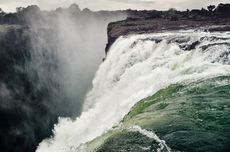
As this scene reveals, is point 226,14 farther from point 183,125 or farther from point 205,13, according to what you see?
point 183,125

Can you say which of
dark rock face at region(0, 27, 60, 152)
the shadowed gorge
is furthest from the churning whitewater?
dark rock face at region(0, 27, 60, 152)

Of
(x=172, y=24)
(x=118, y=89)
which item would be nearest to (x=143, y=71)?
(x=118, y=89)

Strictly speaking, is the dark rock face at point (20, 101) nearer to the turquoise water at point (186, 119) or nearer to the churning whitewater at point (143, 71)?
the churning whitewater at point (143, 71)

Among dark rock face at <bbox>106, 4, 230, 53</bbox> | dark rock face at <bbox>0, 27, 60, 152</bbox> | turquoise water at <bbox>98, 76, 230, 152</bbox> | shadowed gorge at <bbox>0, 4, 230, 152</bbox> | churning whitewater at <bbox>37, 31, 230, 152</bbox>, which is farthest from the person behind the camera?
dark rock face at <bbox>106, 4, 230, 53</bbox>

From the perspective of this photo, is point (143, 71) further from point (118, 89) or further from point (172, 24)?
point (172, 24)

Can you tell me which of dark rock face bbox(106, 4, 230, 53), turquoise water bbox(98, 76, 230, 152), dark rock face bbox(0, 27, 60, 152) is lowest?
dark rock face bbox(0, 27, 60, 152)

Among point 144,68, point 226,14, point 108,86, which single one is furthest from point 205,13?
point 144,68

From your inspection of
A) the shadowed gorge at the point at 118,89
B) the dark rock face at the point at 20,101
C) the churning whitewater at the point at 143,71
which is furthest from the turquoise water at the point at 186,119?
the dark rock face at the point at 20,101

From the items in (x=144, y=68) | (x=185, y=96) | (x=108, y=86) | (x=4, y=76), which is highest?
(x=185, y=96)

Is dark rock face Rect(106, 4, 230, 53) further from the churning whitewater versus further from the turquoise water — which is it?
the turquoise water
